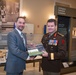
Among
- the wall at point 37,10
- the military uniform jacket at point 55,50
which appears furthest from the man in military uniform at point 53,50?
the wall at point 37,10

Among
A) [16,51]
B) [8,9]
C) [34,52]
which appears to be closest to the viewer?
[16,51]

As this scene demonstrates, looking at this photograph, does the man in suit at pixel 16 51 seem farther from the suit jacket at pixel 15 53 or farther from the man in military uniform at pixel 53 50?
the man in military uniform at pixel 53 50

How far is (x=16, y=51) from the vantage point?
90.7 inches

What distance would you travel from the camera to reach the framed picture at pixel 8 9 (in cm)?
669

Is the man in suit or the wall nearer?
the man in suit

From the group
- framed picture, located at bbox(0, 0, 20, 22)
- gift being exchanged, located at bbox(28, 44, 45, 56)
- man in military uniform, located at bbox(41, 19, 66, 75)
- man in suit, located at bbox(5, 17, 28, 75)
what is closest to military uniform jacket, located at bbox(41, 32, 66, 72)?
man in military uniform, located at bbox(41, 19, 66, 75)

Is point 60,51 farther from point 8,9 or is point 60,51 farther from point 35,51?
point 8,9

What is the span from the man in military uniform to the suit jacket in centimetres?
31

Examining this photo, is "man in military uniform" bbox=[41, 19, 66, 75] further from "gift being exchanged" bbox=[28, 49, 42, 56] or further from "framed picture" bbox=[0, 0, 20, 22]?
"framed picture" bbox=[0, 0, 20, 22]

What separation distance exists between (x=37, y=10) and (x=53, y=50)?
542 cm

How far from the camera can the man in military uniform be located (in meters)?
2.35

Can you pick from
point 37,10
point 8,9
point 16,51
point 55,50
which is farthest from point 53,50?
point 37,10

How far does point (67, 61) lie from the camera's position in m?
5.24

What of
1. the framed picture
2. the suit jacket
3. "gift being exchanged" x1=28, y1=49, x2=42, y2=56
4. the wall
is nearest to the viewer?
the suit jacket
